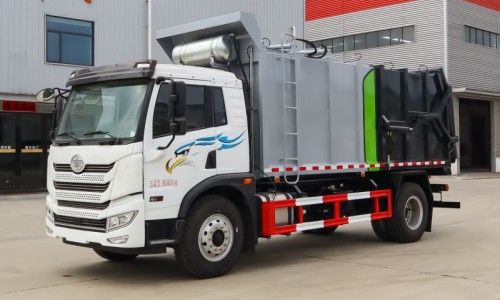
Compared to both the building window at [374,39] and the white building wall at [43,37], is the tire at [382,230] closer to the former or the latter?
the white building wall at [43,37]

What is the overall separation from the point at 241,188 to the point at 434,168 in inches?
193

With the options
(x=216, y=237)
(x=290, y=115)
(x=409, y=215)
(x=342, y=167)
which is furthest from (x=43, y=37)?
(x=216, y=237)

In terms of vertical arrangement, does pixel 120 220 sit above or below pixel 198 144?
below

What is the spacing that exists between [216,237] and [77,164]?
6.23 feet

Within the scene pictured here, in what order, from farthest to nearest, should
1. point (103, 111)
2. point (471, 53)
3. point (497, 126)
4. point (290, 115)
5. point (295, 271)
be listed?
point (497, 126)
point (471, 53)
point (290, 115)
point (295, 271)
point (103, 111)

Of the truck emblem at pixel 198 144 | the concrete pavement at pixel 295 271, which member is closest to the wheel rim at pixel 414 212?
the concrete pavement at pixel 295 271

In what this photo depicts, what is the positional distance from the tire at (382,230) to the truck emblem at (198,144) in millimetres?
3687

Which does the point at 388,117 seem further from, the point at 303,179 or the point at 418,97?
the point at 303,179

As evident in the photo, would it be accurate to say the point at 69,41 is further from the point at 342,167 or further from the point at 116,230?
the point at 116,230

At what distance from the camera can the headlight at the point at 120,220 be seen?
260 inches

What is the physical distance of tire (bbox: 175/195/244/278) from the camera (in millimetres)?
7004

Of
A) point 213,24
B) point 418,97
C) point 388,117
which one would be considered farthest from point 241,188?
point 418,97

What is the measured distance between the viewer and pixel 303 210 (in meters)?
8.58

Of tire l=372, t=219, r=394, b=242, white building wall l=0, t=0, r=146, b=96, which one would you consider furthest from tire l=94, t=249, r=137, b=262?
white building wall l=0, t=0, r=146, b=96
